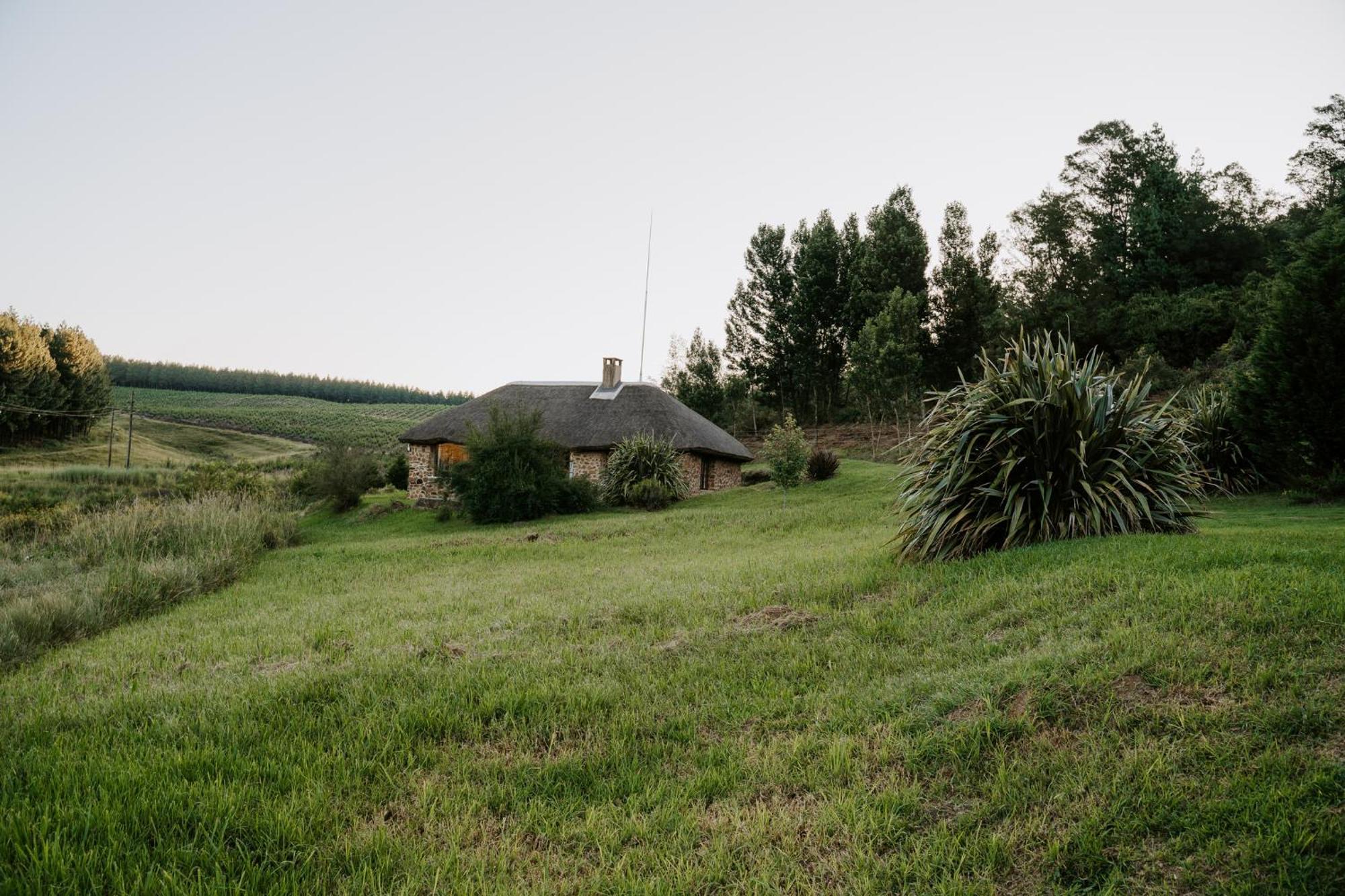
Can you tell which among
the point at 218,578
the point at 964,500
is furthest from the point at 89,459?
the point at 964,500

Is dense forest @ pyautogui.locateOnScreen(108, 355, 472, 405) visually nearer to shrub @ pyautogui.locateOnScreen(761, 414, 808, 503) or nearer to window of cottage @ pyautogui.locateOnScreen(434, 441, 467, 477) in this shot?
window of cottage @ pyautogui.locateOnScreen(434, 441, 467, 477)

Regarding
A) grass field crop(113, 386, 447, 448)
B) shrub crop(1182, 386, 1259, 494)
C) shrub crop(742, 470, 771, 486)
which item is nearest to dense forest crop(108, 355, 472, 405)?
grass field crop(113, 386, 447, 448)

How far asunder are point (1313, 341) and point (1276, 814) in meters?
10.6

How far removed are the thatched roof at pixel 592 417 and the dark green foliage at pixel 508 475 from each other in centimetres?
360

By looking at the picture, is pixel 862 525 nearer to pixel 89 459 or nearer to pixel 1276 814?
pixel 1276 814

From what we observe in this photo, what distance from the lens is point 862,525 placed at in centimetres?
1334

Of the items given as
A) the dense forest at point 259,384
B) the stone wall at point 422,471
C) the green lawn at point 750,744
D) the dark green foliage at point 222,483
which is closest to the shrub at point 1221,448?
the green lawn at point 750,744

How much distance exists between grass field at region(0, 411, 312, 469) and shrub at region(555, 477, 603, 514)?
37341 mm

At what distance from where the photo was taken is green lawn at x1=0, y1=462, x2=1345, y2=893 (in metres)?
2.51

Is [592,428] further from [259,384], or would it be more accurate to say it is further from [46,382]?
[259,384]

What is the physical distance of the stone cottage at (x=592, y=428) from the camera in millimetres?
25734

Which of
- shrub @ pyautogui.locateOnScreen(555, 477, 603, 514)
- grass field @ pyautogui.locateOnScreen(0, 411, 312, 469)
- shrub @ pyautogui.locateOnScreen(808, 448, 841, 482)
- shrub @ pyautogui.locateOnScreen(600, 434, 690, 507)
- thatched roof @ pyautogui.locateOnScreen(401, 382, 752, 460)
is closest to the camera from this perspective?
shrub @ pyautogui.locateOnScreen(555, 477, 603, 514)

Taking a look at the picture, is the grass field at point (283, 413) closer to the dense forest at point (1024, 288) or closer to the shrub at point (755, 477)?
the dense forest at point (1024, 288)

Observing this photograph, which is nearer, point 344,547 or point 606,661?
point 606,661
